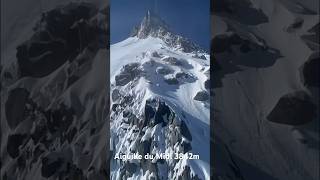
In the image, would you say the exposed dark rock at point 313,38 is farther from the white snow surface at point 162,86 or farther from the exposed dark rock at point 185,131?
the exposed dark rock at point 185,131

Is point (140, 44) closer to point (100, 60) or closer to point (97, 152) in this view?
point (100, 60)

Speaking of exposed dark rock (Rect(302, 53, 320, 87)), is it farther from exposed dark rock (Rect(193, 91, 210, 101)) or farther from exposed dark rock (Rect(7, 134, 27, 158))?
exposed dark rock (Rect(7, 134, 27, 158))

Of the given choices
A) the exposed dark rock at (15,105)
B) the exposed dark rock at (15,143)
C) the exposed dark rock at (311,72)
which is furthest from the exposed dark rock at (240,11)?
the exposed dark rock at (15,143)

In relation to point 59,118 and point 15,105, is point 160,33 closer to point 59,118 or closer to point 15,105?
point 59,118

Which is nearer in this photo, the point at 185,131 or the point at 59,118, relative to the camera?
the point at 185,131

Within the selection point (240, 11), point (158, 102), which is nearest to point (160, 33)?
point (158, 102)

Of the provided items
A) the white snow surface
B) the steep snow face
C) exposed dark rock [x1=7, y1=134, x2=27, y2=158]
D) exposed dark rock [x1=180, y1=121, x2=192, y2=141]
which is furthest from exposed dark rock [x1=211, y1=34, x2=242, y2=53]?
exposed dark rock [x1=7, y1=134, x2=27, y2=158]

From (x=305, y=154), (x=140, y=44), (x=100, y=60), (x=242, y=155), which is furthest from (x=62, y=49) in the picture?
(x=305, y=154)
